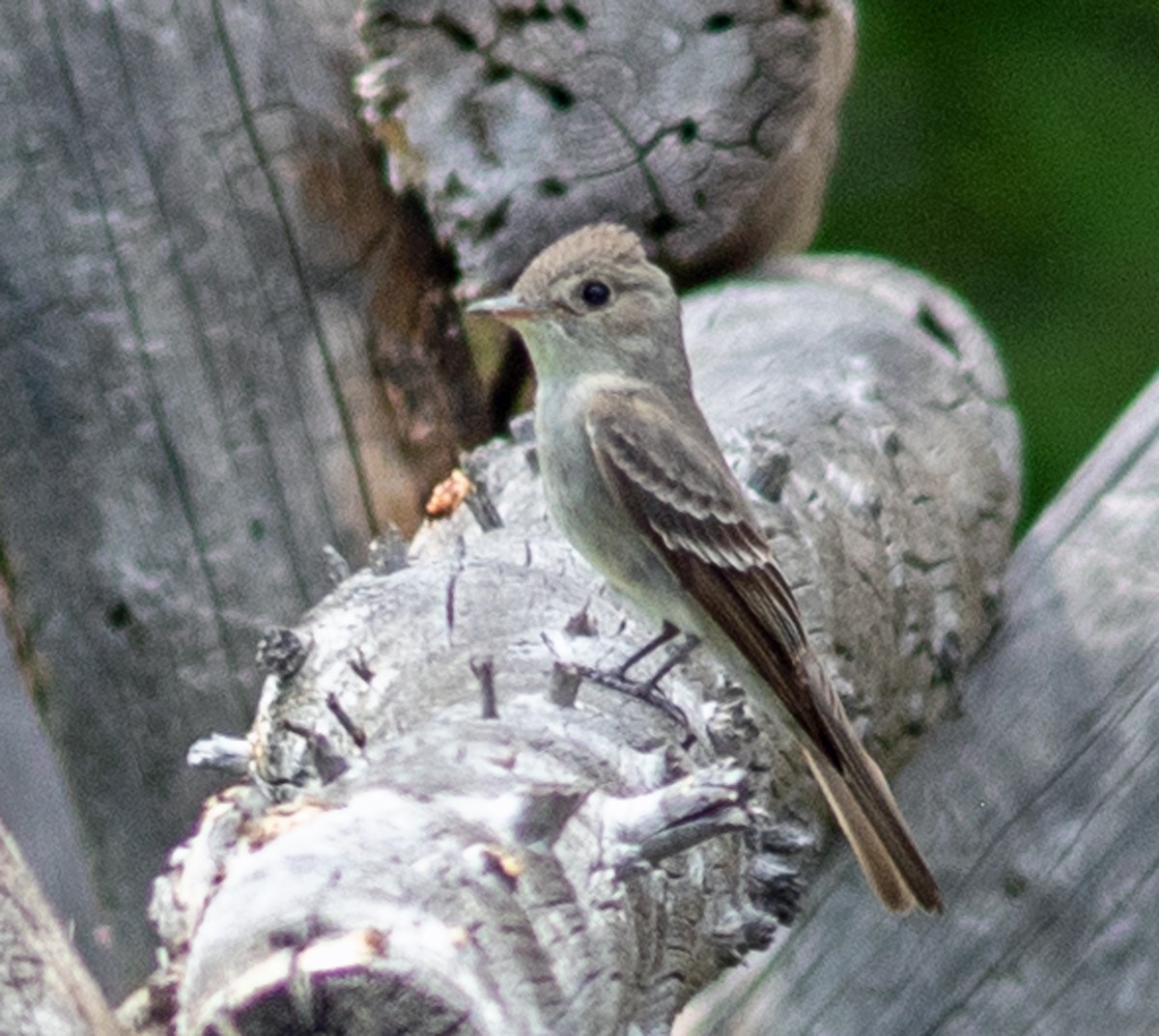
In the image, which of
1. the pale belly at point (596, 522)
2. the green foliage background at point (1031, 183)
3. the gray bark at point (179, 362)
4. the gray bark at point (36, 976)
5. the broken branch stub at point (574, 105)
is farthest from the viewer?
the green foliage background at point (1031, 183)

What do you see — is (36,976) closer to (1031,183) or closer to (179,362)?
(179,362)

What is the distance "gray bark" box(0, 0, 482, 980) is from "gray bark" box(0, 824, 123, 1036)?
5.43 ft

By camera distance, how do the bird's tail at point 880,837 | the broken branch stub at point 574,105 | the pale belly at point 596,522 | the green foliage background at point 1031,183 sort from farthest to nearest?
the green foliage background at point 1031,183, the broken branch stub at point 574,105, the pale belly at point 596,522, the bird's tail at point 880,837

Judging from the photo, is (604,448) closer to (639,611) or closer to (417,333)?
(639,611)

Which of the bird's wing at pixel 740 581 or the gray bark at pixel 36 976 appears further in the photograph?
the bird's wing at pixel 740 581

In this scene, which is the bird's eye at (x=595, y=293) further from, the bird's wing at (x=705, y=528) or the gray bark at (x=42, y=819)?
the gray bark at (x=42, y=819)

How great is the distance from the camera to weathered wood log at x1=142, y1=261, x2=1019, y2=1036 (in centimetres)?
153

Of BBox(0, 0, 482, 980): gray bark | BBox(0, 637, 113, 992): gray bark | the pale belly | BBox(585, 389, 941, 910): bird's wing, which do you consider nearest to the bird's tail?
BBox(585, 389, 941, 910): bird's wing

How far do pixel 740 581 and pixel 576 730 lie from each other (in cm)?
82

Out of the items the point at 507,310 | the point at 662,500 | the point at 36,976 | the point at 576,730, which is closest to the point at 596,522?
the point at 662,500

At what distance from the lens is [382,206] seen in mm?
3531

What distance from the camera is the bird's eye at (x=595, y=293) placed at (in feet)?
10.3

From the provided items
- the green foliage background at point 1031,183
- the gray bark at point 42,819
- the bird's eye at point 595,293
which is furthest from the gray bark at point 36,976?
the green foliage background at point 1031,183

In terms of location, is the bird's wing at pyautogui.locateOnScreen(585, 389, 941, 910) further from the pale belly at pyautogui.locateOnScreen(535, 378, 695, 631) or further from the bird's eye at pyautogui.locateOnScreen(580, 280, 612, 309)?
the bird's eye at pyautogui.locateOnScreen(580, 280, 612, 309)
